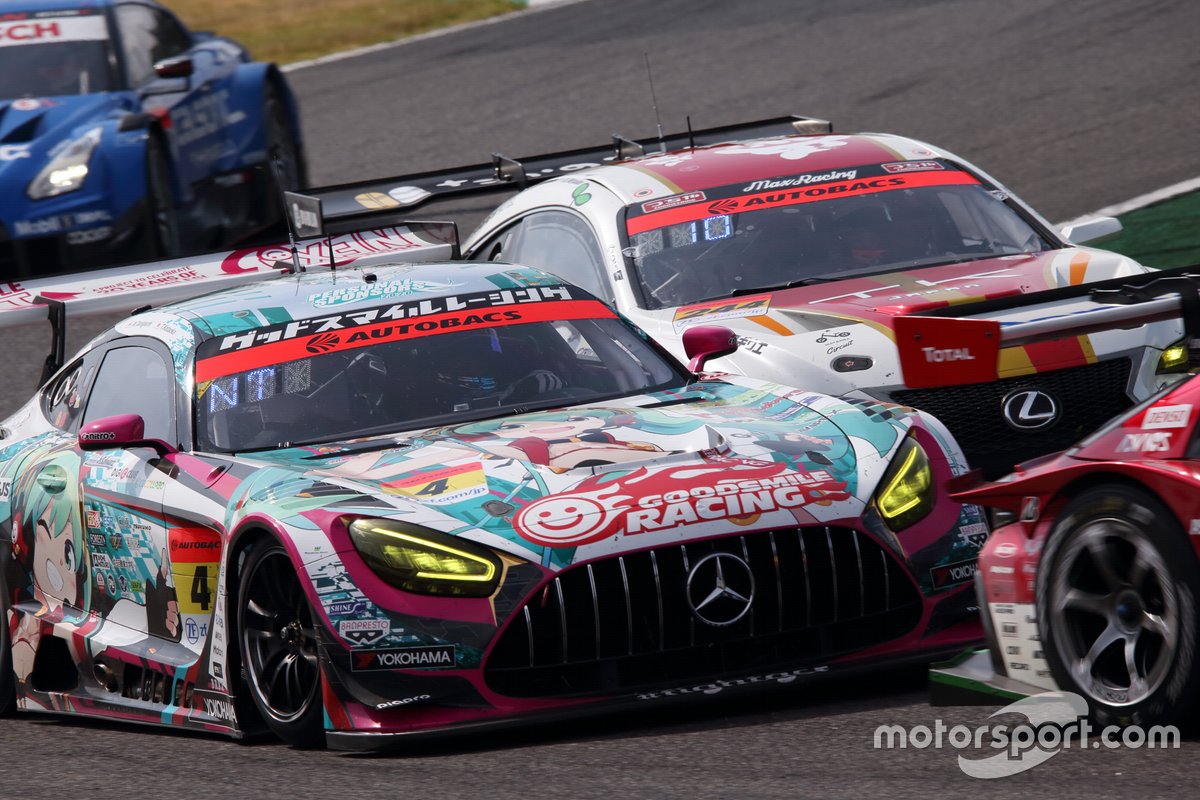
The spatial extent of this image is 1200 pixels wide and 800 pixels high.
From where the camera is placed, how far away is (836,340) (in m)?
7.41

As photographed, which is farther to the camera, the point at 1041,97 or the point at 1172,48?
the point at 1172,48

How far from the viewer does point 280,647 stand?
5.51m

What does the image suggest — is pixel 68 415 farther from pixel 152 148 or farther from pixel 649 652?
pixel 152 148

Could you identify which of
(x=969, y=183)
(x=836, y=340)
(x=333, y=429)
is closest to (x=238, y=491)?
(x=333, y=429)

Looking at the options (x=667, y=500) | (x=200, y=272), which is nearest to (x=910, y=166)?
(x=200, y=272)

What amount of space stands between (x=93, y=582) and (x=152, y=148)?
5.68 m

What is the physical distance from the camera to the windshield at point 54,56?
12.2 metres

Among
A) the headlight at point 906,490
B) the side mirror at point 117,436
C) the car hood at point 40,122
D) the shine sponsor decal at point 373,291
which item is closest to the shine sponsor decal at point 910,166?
the shine sponsor decal at point 373,291

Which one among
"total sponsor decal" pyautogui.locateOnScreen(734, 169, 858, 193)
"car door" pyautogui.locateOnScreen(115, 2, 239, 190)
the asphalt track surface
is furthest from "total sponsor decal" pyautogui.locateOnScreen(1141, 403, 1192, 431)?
"car door" pyautogui.locateOnScreen(115, 2, 239, 190)

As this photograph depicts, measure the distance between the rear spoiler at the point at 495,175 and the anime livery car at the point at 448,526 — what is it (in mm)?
2771

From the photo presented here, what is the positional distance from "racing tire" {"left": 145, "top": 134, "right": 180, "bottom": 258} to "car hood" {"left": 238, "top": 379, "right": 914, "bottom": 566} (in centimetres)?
595

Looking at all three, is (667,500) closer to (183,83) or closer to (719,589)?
(719,589)

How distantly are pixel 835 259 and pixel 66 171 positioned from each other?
4927 mm

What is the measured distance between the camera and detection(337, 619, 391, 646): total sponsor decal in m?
5.21
